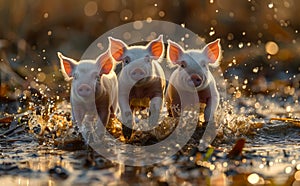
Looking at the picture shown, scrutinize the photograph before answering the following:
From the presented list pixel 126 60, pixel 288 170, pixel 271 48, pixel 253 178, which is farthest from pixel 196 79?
pixel 271 48

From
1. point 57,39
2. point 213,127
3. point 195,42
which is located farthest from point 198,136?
point 57,39

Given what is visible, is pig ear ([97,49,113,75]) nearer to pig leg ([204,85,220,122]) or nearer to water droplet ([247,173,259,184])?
pig leg ([204,85,220,122])

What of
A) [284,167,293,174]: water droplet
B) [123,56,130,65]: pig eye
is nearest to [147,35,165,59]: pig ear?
[123,56,130,65]: pig eye

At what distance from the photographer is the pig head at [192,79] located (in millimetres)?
7492

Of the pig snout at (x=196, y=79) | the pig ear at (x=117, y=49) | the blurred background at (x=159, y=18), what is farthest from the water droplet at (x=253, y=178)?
the blurred background at (x=159, y=18)

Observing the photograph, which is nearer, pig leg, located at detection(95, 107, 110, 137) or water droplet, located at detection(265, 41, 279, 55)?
pig leg, located at detection(95, 107, 110, 137)

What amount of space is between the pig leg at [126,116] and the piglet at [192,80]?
1.67 feet

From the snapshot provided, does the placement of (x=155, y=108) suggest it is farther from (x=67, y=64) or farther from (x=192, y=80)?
(x=67, y=64)

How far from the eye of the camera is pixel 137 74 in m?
7.38

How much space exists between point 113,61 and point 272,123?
80.6 inches

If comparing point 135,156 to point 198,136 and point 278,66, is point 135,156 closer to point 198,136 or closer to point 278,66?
point 198,136

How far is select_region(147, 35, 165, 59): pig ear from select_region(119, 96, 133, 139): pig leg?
554 millimetres

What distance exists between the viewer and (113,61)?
7.41 m

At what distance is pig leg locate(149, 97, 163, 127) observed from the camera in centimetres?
748
